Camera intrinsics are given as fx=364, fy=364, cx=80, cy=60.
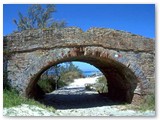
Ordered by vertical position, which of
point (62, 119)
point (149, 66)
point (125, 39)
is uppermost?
point (125, 39)

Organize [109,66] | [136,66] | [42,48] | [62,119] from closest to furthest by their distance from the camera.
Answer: [62,119]
[42,48]
[136,66]
[109,66]

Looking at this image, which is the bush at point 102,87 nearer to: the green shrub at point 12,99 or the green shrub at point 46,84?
the green shrub at point 46,84

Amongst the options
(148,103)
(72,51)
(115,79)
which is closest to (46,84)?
(115,79)

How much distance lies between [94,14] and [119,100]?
340 cm

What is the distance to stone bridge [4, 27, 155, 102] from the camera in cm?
717

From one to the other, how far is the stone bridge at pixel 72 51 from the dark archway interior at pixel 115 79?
0.28 feet

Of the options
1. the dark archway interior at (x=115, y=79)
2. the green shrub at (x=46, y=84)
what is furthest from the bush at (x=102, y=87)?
the dark archway interior at (x=115, y=79)

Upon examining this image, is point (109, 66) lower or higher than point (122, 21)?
lower

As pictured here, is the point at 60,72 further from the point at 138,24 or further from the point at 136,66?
the point at 138,24

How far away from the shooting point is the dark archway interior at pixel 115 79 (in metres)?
7.91

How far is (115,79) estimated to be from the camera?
9.48 m

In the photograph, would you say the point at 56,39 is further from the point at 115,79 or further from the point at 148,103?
the point at 115,79

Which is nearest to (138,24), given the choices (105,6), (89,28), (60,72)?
(105,6)

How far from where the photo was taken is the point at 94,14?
6.27 meters
